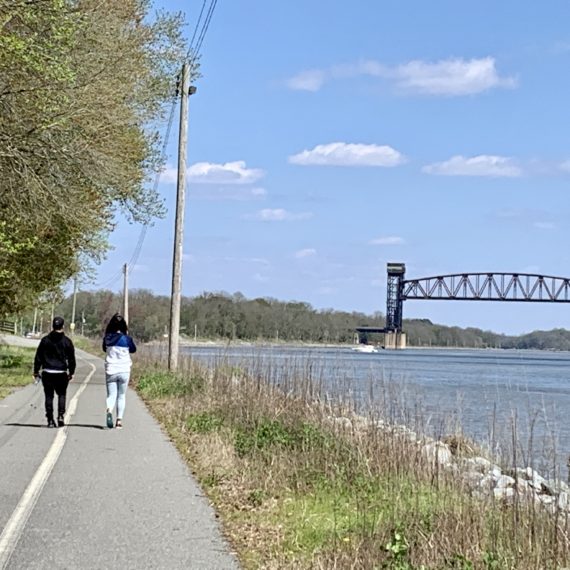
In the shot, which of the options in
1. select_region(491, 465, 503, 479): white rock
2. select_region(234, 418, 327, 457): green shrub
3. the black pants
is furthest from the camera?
the black pants

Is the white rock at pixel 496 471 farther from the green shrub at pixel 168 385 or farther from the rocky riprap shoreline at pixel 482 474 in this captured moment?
the green shrub at pixel 168 385

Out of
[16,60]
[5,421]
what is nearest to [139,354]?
[5,421]

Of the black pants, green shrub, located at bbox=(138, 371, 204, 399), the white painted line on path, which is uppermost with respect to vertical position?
the black pants

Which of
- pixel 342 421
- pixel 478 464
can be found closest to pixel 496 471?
pixel 478 464

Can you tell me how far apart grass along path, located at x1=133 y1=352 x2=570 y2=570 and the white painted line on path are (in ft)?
5.72

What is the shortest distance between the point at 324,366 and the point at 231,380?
9.59ft

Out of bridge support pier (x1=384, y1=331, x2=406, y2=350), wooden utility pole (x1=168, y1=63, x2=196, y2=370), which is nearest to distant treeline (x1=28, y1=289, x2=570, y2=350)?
wooden utility pole (x1=168, y1=63, x2=196, y2=370)

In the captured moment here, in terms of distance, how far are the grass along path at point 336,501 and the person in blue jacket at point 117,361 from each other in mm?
1058

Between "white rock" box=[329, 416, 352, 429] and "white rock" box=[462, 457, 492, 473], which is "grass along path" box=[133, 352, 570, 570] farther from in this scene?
"white rock" box=[462, 457, 492, 473]

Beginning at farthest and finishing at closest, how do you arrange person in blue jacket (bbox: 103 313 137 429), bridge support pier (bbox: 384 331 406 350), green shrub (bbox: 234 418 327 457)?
bridge support pier (bbox: 384 331 406 350), person in blue jacket (bbox: 103 313 137 429), green shrub (bbox: 234 418 327 457)

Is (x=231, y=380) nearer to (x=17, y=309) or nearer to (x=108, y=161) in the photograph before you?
(x=108, y=161)

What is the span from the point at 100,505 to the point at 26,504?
2.32ft

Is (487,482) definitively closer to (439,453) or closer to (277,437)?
(439,453)

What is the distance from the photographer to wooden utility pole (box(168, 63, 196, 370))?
28.7 meters
